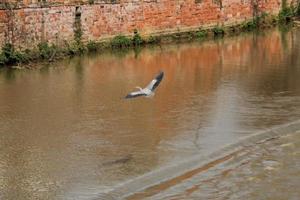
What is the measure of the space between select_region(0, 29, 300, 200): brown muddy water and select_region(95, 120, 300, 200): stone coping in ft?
0.46

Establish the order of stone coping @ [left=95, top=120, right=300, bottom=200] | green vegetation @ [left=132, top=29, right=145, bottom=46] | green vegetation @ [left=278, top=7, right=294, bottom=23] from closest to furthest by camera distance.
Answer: stone coping @ [left=95, top=120, right=300, bottom=200]
green vegetation @ [left=132, top=29, right=145, bottom=46]
green vegetation @ [left=278, top=7, right=294, bottom=23]

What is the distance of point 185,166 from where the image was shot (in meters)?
8.93

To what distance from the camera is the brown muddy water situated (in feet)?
→ 29.1

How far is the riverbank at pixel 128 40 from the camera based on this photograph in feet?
54.5

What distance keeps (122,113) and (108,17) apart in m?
8.17

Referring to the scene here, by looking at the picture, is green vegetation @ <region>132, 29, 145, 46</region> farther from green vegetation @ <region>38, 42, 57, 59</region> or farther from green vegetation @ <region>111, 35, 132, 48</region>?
green vegetation @ <region>38, 42, 57, 59</region>

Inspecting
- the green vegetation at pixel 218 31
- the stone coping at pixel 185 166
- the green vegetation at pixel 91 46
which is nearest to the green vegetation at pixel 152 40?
A: the green vegetation at pixel 91 46

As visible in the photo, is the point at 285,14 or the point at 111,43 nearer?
the point at 111,43

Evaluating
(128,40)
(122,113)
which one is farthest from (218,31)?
(122,113)

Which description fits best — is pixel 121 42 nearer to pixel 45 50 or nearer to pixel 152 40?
pixel 152 40

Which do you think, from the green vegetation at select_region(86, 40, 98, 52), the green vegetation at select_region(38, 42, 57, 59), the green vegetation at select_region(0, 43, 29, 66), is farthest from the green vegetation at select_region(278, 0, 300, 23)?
the green vegetation at select_region(0, 43, 29, 66)

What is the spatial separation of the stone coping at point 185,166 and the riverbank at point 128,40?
25.0 ft

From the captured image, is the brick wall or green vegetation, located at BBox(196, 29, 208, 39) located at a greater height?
the brick wall

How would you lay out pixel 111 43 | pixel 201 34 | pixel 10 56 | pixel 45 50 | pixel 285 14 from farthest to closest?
pixel 285 14 → pixel 201 34 → pixel 111 43 → pixel 45 50 → pixel 10 56
